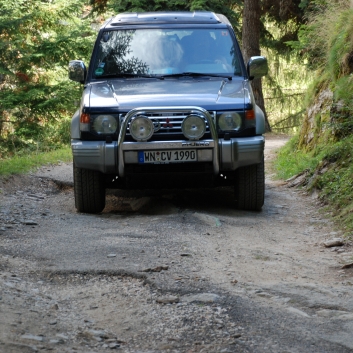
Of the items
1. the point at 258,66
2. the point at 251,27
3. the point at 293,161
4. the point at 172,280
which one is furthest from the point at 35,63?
the point at 172,280

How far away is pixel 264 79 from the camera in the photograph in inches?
997

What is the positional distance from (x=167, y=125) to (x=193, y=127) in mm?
256

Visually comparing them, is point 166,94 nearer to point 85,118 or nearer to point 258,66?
point 85,118

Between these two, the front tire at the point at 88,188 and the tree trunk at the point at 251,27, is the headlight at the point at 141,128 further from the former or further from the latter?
the tree trunk at the point at 251,27

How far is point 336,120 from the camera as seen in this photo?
10297 millimetres

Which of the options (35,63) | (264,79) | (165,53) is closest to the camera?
(165,53)

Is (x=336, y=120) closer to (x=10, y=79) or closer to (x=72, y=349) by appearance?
(x=72, y=349)

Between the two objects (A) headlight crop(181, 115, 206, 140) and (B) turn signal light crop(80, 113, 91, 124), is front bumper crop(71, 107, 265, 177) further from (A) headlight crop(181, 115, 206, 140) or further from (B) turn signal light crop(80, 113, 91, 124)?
(B) turn signal light crop(80, 113, 91, 124)

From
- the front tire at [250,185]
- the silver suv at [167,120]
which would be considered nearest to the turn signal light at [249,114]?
the silver suv at [167,120]

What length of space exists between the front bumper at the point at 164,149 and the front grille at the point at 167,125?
5cm

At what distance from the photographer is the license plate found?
23.8 ft

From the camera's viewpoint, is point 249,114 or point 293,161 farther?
point 293,161

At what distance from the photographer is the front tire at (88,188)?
7711mm

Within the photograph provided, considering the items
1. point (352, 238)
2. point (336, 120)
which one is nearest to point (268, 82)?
point (336, 120)
